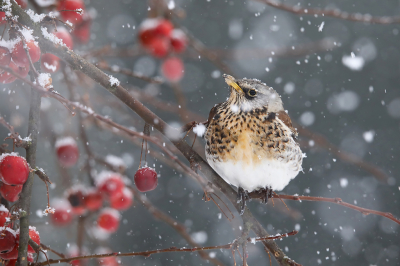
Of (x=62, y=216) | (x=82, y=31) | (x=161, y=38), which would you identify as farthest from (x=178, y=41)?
(x=62, y=216)

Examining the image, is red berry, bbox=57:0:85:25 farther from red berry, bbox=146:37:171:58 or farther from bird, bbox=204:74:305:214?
bird, bbox=204:74:305:214

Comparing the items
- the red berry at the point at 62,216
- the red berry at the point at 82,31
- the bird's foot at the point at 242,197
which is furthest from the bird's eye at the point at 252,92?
the red berry at the point at 62,216

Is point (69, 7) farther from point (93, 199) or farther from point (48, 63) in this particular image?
point (93, 199)

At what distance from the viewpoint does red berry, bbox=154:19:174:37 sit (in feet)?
6.18

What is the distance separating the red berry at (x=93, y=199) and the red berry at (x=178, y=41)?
853 millimetres

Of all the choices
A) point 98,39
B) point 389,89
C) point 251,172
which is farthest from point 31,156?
point 389,89

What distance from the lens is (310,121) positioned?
572 centimetres

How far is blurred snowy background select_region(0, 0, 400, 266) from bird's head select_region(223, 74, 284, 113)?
11.1ft

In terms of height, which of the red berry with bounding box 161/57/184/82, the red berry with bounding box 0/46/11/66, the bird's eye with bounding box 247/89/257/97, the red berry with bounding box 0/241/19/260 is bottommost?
the red berry with bounding box 0/241/19/260

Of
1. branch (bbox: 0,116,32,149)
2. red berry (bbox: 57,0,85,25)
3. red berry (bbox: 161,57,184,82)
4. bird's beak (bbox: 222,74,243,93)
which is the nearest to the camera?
branch (bbox: 0,116,32,149)

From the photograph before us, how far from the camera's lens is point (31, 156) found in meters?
A: 0.88

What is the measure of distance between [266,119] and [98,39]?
4138 millimetres

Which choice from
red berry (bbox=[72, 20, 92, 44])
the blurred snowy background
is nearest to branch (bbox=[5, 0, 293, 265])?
red berry (bbox=[72, 20, 92, 44])

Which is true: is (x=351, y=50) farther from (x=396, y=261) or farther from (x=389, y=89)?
(x=396, y=261)
